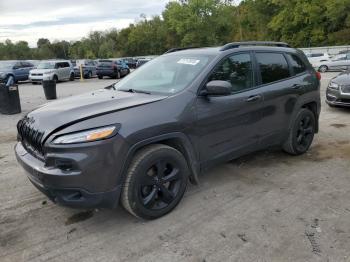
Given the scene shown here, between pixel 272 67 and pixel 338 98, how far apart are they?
4662 millimetres

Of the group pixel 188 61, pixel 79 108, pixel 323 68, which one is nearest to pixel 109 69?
pixel 323 68

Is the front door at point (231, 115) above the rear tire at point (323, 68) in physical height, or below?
above

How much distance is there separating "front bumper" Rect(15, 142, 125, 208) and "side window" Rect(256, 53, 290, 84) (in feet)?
8.34

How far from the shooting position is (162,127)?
3465 millimetres

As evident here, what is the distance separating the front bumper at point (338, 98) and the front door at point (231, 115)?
499cm

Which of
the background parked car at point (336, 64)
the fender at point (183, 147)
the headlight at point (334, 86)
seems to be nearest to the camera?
the fender at point (183, 147)

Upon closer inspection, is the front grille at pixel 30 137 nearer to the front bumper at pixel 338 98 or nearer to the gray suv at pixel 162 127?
the gray suv at pixel 162 127

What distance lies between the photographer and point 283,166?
5.06 metres

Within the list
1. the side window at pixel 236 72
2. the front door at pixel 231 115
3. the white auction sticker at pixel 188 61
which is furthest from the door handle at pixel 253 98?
the white auction sticker at pixel 188 61

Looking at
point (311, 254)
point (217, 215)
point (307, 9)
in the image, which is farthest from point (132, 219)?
point (307, 9)

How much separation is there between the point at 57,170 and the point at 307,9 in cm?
5665

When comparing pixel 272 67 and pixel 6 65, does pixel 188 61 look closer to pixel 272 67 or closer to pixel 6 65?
pixel 272 67

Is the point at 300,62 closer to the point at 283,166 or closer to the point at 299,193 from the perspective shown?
the point at 283,166

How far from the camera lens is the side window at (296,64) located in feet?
17.2
